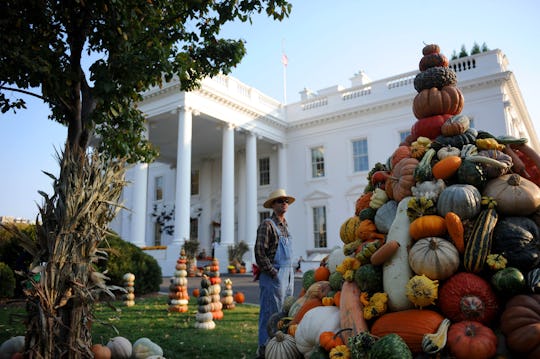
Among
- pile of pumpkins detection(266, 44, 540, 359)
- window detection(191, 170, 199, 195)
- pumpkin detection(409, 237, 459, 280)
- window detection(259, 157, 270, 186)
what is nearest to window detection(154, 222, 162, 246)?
window detection(191, 170, 199, 195)

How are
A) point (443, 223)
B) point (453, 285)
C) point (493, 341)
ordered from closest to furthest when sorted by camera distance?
point (493, 341)
point (453, 285)
point (443, 223)

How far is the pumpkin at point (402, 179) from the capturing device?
3529mm

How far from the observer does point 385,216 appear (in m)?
3.61

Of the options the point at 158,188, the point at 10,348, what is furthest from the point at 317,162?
the point at 10,348

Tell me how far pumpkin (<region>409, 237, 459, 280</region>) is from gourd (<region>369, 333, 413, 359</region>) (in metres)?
0.53

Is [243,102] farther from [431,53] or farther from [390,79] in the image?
[431,53]

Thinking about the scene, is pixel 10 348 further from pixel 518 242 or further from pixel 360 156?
pixel 360 156

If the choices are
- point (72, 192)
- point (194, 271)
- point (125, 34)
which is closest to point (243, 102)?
point (194, 271)

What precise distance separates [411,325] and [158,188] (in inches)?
1165

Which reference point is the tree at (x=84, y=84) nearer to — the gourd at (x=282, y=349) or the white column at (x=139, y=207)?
the gourd at (x=282, y=349)

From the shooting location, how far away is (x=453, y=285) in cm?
280

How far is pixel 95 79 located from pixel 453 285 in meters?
4.82

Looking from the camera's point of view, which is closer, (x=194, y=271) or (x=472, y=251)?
(x=472, y=251)

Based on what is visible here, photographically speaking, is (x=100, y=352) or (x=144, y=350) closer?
(x=100, y=352)
